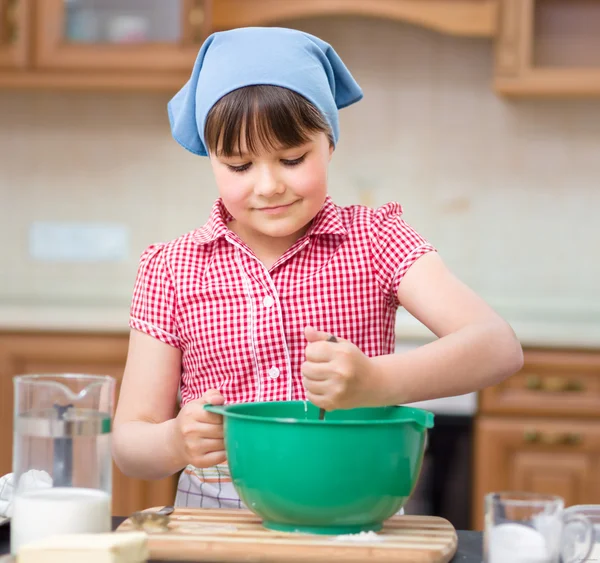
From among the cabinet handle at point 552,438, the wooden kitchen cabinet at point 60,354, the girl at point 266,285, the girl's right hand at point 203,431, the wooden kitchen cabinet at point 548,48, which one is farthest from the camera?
the wooden kitchen cabinet at point 548,48

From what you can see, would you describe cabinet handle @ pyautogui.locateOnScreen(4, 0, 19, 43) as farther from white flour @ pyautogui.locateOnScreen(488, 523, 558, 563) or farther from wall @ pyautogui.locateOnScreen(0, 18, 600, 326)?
white flour @ pyautogui.locateOnScreen(488, 523, 558, 563)

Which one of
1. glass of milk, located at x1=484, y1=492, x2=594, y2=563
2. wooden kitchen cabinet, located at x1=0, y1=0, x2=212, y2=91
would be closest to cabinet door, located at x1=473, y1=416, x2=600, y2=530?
wooden kitchen cabinet, located at x1=0, y1=0, x2=212, y2=91

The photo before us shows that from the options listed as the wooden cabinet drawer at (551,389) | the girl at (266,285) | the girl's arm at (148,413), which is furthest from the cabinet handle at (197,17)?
the girl's arm at (148,413)

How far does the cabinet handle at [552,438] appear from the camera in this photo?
89.2 inches

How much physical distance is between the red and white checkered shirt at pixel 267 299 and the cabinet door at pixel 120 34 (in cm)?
154

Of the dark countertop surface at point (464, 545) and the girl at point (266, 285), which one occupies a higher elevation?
the girl at point (266, 285)

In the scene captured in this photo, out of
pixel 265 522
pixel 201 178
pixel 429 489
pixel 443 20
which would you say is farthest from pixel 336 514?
pixel 201 178

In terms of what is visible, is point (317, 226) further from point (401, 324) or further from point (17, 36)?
point (17, 36)

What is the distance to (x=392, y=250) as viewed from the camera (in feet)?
4.00

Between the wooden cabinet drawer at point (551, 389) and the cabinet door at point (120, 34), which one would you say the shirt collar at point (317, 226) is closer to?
the wooden cabinet drawer at point (551, 389)

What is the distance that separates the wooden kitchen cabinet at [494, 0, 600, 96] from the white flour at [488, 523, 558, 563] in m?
2.06

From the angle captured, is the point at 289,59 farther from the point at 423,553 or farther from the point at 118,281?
the point at 118,281

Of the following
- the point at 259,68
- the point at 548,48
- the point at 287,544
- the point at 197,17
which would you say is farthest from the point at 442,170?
the point at 287,544

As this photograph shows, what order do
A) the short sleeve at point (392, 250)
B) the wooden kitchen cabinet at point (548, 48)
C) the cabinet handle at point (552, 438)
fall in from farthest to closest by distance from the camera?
1. the wooden kitchen cabinet at point (548, 48)
2. the cabinet handle at point (552, 438)
3. the short sleeve at point (392, 250)
